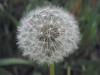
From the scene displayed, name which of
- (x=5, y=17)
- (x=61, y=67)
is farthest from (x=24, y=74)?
(x=5, y=17)

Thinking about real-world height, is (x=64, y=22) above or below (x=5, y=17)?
below

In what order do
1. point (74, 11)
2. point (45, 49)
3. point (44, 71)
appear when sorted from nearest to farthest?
point (45, 49) → point (44, 71) → point (74, 11)

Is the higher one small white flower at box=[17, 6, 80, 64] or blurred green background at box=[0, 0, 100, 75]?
blurred green background at box=[0, 0, 100, 75]

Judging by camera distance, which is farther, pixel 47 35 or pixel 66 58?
pixel 66 58

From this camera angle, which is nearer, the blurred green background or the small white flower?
the small white flower

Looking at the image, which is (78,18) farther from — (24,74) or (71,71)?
(24,74)

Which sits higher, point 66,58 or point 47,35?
point 66,58
